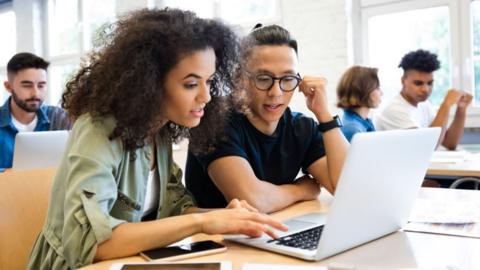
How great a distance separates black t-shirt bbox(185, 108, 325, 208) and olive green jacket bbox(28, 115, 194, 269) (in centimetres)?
38

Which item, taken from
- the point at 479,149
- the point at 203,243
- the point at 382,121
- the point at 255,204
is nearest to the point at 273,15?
the point at 382,121

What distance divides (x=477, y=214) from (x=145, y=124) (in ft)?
2.77

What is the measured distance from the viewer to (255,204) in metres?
1.29

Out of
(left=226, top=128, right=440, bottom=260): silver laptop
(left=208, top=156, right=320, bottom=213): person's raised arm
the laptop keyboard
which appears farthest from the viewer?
(left=208, top=156, right=320, bottom=213): person's raised arm

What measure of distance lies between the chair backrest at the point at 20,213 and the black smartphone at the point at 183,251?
487 millimetres

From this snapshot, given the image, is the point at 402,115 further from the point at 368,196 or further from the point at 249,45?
the point at 368,196

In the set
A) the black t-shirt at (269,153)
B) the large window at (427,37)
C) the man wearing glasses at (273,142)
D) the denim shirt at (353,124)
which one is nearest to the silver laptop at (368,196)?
the man wearing glasses at (273,142)

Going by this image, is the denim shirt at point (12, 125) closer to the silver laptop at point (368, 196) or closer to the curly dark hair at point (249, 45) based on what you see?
the curly dark hair at point (249, 45)

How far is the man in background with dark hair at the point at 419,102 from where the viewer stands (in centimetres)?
332

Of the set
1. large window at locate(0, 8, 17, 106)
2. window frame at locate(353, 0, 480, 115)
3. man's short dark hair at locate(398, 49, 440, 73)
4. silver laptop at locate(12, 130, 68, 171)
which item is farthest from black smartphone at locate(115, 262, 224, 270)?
large window at locate(0, 8, 17, 106)

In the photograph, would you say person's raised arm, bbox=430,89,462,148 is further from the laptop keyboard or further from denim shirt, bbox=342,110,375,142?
the laptop keyboard

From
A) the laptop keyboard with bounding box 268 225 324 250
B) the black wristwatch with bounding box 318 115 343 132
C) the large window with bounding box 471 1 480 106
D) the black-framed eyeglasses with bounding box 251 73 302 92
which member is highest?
the large window with bounding box 471 1 480 106

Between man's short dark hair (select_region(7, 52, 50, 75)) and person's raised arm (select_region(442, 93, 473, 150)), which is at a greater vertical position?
man's short dark hair (select_region(7, 52, 50, 75))

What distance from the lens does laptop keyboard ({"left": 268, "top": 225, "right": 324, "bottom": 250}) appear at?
2.97 feet
